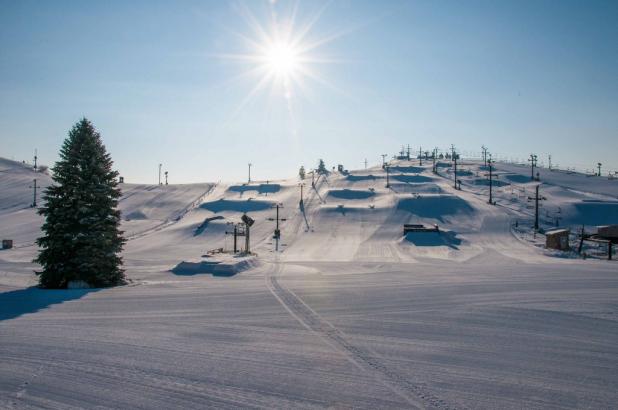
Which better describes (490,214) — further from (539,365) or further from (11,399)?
(11,399)

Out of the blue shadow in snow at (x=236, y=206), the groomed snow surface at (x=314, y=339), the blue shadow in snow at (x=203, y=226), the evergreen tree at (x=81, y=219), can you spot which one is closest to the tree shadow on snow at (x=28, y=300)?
the groomed snow surface at (x=314, y=339)

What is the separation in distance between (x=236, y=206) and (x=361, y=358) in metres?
62.2

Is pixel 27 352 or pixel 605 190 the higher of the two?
pixel 605 190

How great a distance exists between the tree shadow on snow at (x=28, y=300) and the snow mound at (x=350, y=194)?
186ft

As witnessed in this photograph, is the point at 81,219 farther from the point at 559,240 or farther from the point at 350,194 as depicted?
the point at 350,194

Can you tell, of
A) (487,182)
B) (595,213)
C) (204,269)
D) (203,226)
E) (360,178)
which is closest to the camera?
(204,269)

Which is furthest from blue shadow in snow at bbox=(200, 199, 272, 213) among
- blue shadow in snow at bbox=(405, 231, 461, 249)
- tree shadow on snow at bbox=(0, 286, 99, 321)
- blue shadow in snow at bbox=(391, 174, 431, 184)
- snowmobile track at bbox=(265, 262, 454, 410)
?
snowmobile track at bbox=(265, 262, 454, 410)

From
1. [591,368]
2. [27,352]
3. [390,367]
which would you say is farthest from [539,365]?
[27,352]

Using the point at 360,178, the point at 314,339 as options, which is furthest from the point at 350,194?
the point at 314,339

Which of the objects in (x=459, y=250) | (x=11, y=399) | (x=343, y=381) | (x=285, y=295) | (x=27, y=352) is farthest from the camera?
(x=459, y=250)

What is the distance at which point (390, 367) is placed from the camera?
790cm

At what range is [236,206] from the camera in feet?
227

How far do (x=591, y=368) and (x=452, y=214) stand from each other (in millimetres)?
52331

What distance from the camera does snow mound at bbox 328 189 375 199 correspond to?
234 ft
